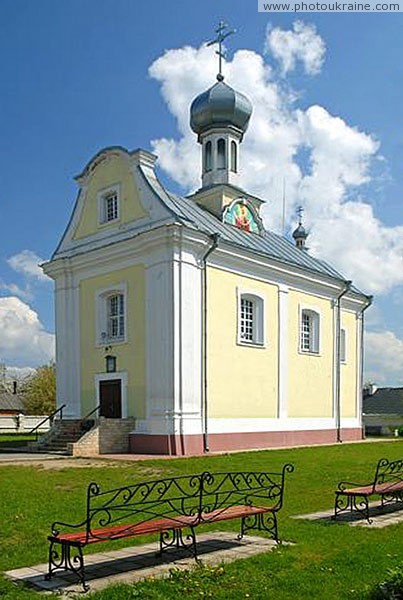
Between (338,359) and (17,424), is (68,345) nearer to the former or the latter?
(338,359)

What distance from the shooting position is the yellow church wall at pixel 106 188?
2195cm

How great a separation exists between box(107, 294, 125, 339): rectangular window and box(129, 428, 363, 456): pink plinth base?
3687 mm

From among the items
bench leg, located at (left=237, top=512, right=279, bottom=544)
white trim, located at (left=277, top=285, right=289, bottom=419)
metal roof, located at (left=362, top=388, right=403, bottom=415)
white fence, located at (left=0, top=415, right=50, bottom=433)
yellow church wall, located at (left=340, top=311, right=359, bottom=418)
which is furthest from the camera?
metal roof, located at (left=362, top=388, right=403, bottom=415)

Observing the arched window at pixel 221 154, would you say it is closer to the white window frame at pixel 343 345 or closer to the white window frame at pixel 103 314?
the white window frame at pixel 103 314

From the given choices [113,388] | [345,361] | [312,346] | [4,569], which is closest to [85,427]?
[113,388]

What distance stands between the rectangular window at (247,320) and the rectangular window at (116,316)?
4044mm

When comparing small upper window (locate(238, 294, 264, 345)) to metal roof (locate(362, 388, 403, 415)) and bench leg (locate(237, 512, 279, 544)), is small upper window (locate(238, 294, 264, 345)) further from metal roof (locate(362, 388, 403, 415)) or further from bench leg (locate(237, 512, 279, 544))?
metal roof (locate(362, 388, 403, 415))

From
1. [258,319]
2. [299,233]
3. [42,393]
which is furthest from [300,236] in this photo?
[42,393]

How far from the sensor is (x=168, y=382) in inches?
779

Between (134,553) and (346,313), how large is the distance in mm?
24272

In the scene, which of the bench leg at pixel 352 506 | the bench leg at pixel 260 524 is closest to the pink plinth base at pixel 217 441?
the bench leg at pixel 352 506

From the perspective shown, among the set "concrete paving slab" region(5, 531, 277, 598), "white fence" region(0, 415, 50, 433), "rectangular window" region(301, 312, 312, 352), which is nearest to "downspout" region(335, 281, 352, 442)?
"rectangular window" region(301, 312, 312, 352)

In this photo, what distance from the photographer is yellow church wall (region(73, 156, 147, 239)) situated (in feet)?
72.0

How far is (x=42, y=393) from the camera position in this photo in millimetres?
53750
